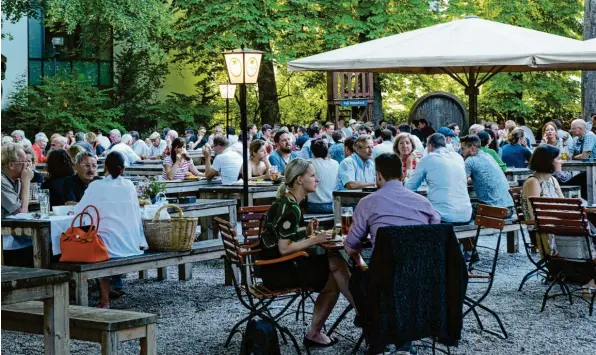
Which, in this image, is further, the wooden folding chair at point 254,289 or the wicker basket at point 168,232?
the wicker basket at point 168,232

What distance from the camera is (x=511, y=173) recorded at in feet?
49.9

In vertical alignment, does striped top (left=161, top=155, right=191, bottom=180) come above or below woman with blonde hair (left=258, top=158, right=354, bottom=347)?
above

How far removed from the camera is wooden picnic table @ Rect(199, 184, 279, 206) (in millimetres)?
12876

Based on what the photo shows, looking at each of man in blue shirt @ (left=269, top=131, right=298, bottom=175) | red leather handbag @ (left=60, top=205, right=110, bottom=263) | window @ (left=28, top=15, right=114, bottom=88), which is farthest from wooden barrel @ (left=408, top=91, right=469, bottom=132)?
red leather handbag @ (left=60, top=205, right=110, bottom=263)

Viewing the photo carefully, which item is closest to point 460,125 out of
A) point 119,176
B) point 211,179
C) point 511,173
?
point 511,173

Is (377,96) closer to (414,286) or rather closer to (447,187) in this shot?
(447,187)

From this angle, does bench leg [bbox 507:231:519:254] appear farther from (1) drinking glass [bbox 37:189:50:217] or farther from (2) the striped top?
(1) drinking glass [bbox 37:189:50:217]

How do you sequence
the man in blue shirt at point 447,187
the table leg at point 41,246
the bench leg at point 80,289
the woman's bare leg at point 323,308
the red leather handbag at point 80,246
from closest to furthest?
1. the woman's bare leg at point 323,308
2. the bench leg at point 80,289
3. the red leather handbag at point 80,246
4. the table leg at point 41,246
5. the man in blue shirt at point 447,187

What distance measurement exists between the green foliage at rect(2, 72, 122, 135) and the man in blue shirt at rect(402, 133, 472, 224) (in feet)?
74.8

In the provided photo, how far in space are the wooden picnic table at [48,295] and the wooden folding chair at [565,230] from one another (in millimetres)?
4961

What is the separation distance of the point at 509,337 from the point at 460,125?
1608cm

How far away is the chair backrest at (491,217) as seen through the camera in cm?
819

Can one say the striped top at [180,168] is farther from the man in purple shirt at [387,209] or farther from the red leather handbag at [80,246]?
the man in purple shirt at [387,209]

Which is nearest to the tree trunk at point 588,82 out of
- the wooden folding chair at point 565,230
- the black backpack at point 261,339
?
the wooden folding chair at point 565,230
